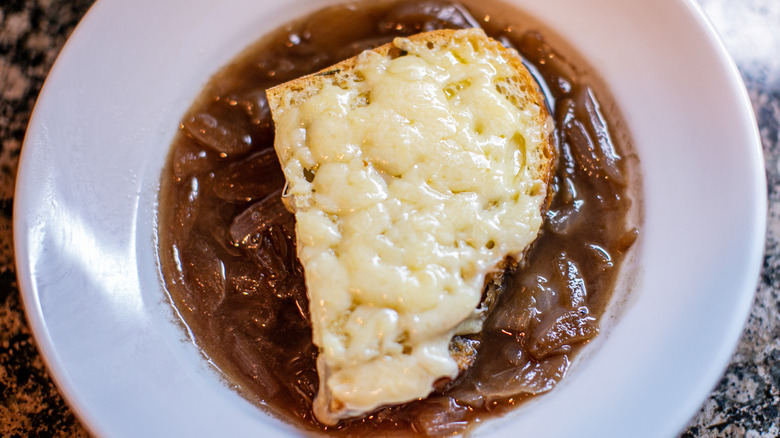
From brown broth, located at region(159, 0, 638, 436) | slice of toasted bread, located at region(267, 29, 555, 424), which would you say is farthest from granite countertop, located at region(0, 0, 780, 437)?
slice of toasted bread, located at region(267, 29, 555, 424)

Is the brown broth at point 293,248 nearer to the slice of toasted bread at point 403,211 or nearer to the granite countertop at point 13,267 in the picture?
the slice of toasted bread at point 403,211

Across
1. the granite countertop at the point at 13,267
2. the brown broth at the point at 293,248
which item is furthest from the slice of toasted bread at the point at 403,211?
the granite countertop at the point at 13,267

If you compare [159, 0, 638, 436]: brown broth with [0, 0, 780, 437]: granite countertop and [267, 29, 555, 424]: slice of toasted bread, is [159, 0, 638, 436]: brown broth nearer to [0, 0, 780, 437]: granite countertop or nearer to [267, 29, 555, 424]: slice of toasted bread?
[267, 29, 555, 424]: slice of toasted bread

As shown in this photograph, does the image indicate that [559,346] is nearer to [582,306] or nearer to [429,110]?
[582,306]

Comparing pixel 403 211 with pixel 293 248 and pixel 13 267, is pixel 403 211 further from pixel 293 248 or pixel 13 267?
pixel 13 267

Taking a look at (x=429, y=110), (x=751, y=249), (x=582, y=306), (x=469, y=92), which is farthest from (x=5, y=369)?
(x=751, y=249)

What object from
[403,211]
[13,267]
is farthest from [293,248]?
[13,267]
